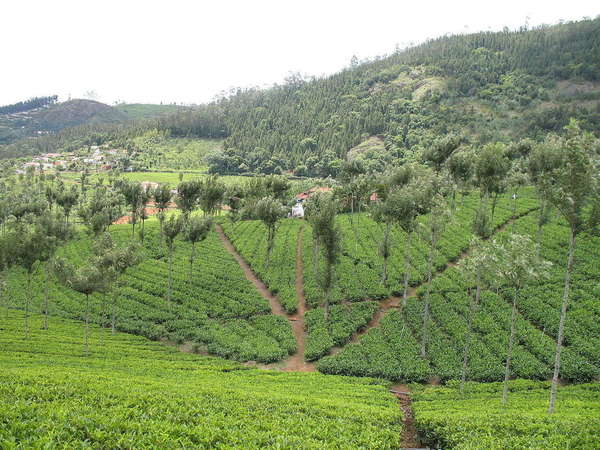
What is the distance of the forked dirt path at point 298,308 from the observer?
102 feet

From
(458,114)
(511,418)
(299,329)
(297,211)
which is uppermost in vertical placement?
(458,114)

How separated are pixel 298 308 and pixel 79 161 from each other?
562 ft

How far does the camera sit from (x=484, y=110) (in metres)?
163

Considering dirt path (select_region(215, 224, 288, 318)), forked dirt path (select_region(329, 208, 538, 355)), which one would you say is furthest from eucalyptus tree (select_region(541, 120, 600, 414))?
dirt path (select_region(215, 224, 288, 318))

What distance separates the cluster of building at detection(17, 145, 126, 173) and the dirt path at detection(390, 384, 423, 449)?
168 m

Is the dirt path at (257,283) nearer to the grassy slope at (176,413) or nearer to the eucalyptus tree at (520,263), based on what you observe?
the grassy slope at (176,413)

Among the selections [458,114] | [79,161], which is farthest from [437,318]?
[79,161]

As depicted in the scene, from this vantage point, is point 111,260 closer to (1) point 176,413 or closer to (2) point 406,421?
(1) point 176,413

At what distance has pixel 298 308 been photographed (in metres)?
40.8

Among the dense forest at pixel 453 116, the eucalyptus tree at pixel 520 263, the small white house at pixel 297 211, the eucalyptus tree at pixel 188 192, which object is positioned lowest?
the small white house at pixel 297 211

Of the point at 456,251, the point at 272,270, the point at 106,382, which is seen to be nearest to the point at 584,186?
the point at 106,382

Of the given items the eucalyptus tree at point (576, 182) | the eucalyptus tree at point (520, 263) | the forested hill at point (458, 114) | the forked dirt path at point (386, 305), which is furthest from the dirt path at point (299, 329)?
the forested hill at point (458, 114)

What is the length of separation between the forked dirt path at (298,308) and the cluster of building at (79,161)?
135 m

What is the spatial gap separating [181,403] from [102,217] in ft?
147
